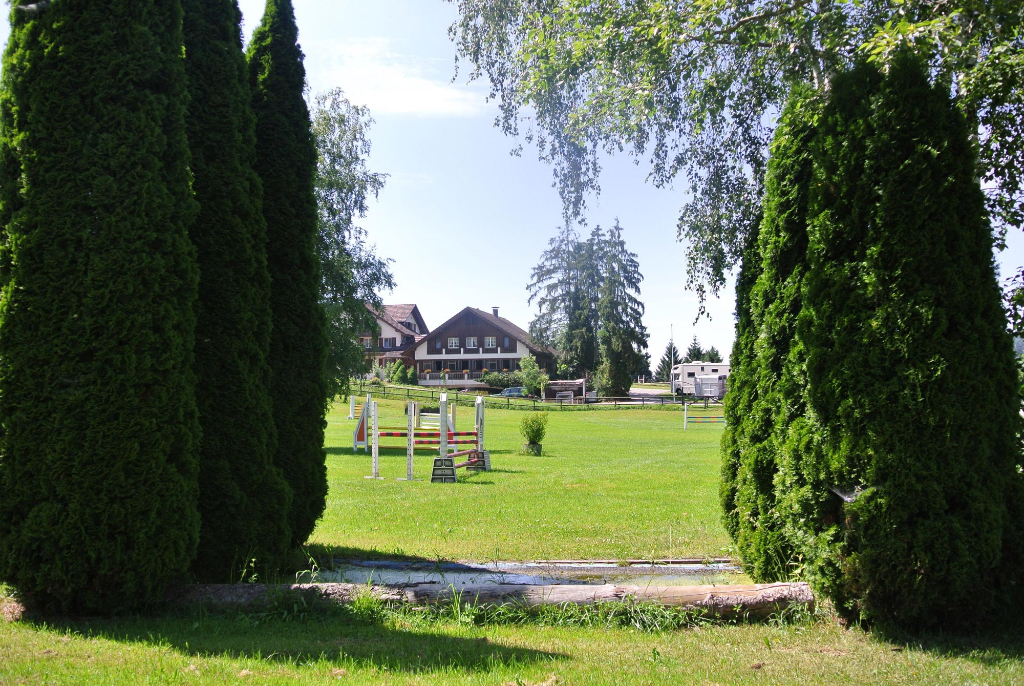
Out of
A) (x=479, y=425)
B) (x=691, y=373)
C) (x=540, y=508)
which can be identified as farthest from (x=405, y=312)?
(x=540, y=508)

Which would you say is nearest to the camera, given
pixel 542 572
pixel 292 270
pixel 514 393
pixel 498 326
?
pixel 542 572

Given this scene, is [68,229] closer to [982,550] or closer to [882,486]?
[882,486]

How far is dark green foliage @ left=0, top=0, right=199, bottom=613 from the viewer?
15.5 ft

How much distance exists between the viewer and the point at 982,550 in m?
4.41

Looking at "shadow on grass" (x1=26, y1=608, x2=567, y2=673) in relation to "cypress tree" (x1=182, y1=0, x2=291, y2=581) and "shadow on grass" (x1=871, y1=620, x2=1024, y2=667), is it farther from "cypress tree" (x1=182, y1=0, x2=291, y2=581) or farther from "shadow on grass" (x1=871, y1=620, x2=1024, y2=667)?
"shadow on grass" (x1=871, y1=620, x2=1024, y2=667)

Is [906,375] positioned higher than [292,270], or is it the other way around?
[292,270]

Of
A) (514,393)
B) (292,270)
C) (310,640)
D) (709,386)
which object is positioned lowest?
(514,393)

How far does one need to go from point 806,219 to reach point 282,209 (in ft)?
16.6

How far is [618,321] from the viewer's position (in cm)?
6038

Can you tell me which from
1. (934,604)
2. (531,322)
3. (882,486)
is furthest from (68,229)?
(531,322)

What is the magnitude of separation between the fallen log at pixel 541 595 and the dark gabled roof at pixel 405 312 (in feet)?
258

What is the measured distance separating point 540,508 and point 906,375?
25.8 feet

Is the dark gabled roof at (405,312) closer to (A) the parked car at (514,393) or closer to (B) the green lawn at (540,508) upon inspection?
(A) the parked car at (514,393)

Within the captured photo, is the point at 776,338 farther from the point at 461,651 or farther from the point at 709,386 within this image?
the point at 709,386
